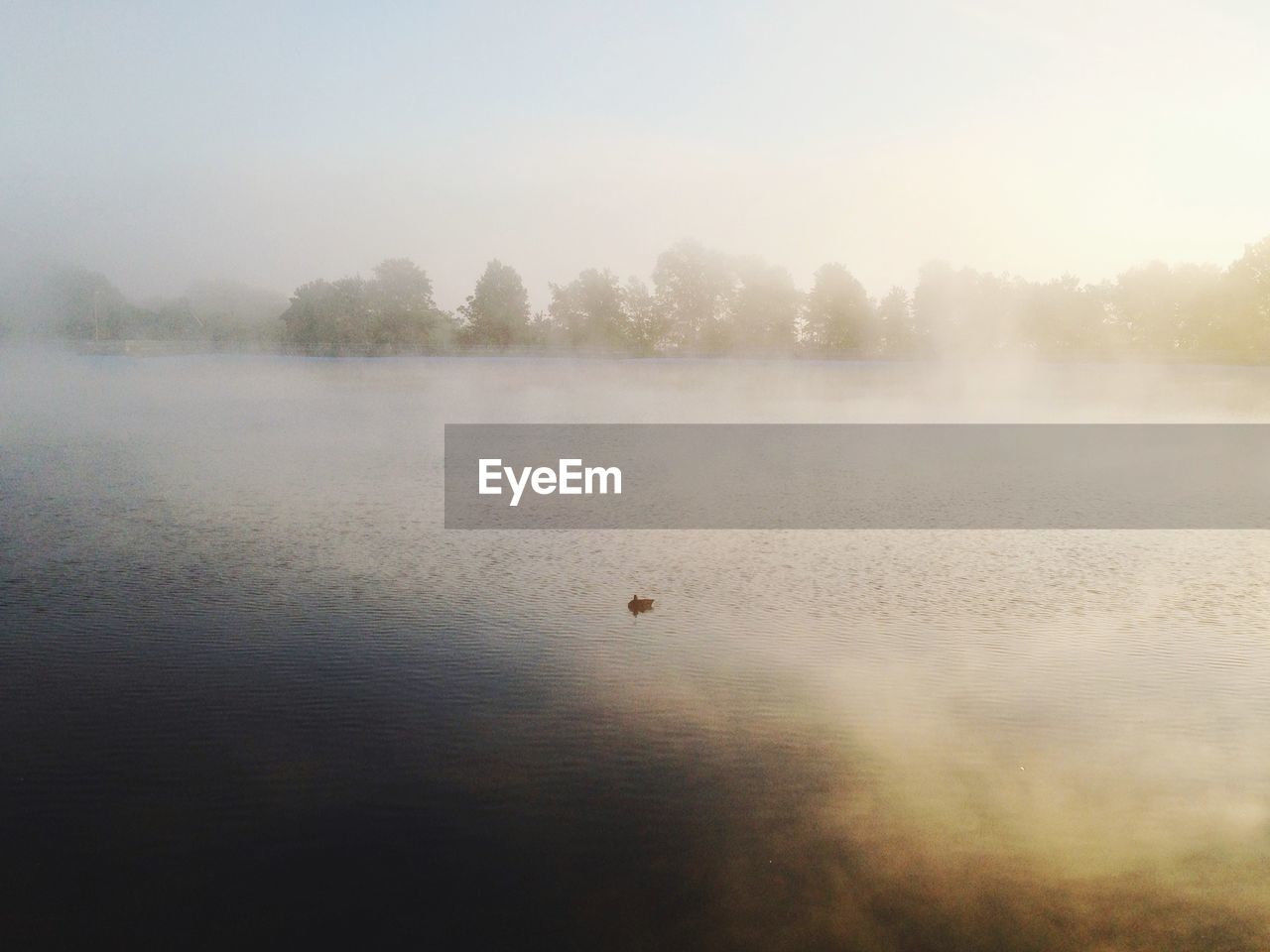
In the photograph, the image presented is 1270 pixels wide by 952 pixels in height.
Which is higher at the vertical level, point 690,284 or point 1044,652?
point 690,284

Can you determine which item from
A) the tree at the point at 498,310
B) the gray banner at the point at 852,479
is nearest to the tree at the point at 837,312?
the tree at the point at 498,310

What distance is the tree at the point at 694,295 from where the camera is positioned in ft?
526

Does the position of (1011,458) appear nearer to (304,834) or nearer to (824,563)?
(824,563)

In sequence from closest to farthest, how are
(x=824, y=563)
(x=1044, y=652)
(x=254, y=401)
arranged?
(x=1044, y=652) < (x=824, y=563) < (x=254, y=401)

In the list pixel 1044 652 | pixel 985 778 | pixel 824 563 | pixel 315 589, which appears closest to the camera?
pixel 985 778

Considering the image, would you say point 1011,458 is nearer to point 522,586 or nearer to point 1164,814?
point 522,586

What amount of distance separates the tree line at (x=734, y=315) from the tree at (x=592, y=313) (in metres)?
0.19


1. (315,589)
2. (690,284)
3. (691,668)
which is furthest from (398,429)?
(690,284)

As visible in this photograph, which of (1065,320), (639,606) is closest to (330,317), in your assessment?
(1065,320)

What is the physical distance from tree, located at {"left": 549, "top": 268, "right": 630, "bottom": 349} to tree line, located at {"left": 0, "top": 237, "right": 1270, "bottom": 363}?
7.6 inches

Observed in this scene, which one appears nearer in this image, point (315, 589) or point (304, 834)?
point (304, 834)

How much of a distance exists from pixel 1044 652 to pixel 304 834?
1409 cm

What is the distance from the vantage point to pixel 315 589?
74.8 feet

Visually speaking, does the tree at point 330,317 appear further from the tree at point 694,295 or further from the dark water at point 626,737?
the dark water at point 626,737
